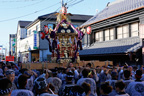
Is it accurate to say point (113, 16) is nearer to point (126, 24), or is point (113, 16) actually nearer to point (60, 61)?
point (126, 24)

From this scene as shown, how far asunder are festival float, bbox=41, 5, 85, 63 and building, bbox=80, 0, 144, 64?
381 cm

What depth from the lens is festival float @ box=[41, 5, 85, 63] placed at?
1499cm

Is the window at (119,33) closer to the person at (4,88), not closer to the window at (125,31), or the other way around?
the window at (125,31)

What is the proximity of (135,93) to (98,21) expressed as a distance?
53.7ft

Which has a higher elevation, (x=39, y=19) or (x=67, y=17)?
(x=39, y=19)

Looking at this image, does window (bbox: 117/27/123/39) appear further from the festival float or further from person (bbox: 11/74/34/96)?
person (bbox: 11/74/34/96)

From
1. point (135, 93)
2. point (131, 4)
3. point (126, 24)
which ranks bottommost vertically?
point (135, 93)

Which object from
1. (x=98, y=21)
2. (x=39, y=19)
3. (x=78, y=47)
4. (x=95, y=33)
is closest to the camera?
(x=78, y=47)

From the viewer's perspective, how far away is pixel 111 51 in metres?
18.1

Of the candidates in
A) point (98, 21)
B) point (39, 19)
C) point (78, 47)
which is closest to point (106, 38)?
point (98, 21)

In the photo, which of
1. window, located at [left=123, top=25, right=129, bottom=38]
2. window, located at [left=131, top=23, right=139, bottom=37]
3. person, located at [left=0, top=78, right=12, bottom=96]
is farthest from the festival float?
person, located at [left=0, top=78, right=12, bottom=96]

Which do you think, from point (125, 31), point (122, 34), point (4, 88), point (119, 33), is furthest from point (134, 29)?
point (4, 88)

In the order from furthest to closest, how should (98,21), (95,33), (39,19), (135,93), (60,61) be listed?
(39,19)
(95,33)
(98,21)
(60,61)
(135,93)

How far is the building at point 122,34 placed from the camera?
53.3 ft
